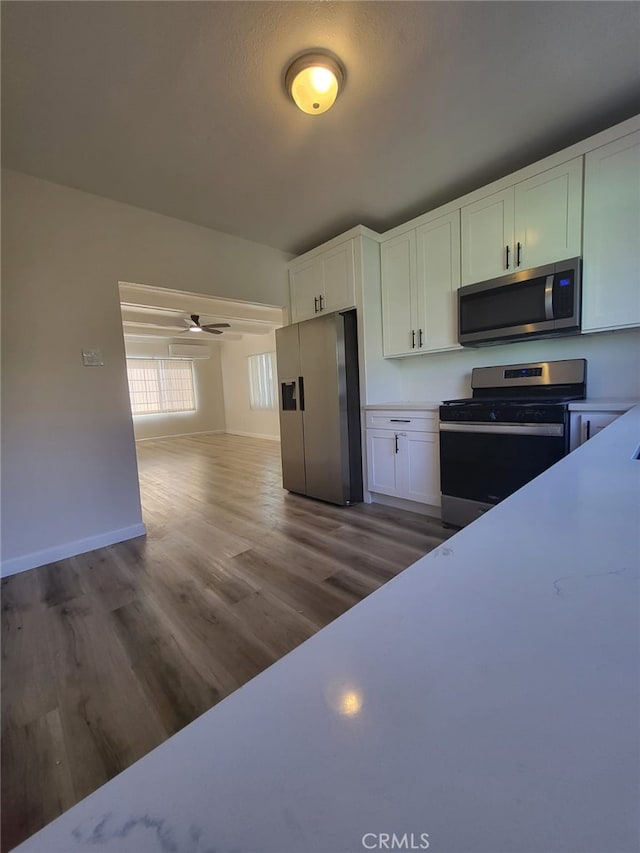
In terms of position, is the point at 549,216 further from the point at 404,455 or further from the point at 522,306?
the point at 404,455

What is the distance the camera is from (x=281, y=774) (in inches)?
9.2

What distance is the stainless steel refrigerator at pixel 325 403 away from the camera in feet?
10.3

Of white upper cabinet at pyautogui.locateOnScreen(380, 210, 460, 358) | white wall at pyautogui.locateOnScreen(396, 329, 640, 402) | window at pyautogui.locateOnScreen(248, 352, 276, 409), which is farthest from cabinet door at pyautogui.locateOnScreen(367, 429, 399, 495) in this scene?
window at pyautogui.locateOnScreen(248, 352, 276, 409)

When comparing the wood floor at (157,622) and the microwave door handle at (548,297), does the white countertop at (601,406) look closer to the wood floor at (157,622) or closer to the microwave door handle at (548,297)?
the microwave door handle at (548,297)

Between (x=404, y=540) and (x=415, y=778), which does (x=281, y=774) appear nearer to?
(x=415, y=778)

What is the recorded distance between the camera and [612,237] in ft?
6.66

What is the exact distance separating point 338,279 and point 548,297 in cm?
169

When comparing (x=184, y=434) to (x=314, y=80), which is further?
(x=184, y=434)

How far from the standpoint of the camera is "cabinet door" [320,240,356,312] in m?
3.10

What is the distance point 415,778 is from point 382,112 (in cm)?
252

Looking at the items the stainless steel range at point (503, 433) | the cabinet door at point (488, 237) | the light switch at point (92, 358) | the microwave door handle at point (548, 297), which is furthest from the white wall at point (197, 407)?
the microwave door handle at point (548, 297)

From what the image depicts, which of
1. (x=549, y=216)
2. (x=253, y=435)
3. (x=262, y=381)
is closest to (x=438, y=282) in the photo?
(x=549, y=216)

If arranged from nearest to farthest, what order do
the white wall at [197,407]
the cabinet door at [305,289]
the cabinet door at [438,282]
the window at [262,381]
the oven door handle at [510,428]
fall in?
1. the oven door handle at [510,428]
2. the cabinet door at [438,282]
3. the cabinet door at [305,289]
4. the window at [262,381]
5. the white wall at [197,407]

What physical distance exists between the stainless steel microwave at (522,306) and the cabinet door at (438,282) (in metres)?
0.12
